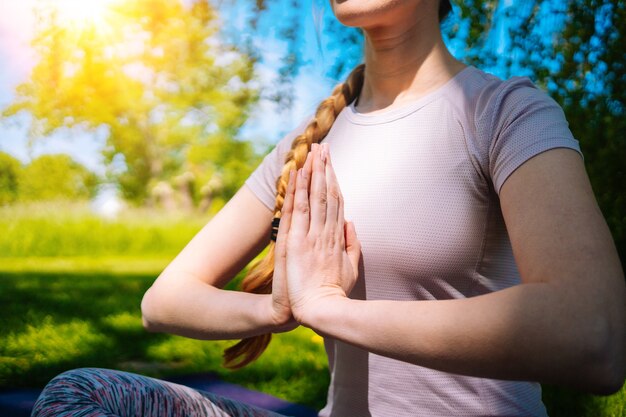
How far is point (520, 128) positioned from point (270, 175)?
0.63 meters

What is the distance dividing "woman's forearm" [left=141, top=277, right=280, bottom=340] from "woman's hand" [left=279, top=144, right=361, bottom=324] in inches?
5.1

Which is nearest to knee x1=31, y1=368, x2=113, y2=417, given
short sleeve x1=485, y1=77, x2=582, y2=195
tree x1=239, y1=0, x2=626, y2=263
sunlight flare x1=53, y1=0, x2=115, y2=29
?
short sleeve x1=485, y1=77, x2=582, y2=195

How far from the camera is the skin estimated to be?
0.79 meters

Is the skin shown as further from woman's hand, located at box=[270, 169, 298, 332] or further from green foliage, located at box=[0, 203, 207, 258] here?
green foliage, located at box=[0, 203, 207, 258]

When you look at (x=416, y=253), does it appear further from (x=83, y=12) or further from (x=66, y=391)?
(x=83, y=12)

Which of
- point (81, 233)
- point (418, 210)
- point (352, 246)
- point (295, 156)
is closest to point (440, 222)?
point (418, 210)

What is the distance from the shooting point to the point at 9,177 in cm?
917

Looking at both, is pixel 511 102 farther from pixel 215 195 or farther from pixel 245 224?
pixel 215 195

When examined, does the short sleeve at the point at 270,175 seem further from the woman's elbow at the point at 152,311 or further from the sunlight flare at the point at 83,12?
the sunlight flare at the point at 83,12

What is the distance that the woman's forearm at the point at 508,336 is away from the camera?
0.77 metres

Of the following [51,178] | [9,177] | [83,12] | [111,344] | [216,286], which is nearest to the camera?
[216,286]

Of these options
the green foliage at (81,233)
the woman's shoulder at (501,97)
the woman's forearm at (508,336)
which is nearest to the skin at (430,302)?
the woman's forearm at (508,336)

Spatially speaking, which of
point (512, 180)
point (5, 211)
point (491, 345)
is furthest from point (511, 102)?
point (5, 211)

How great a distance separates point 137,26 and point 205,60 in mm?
1436
